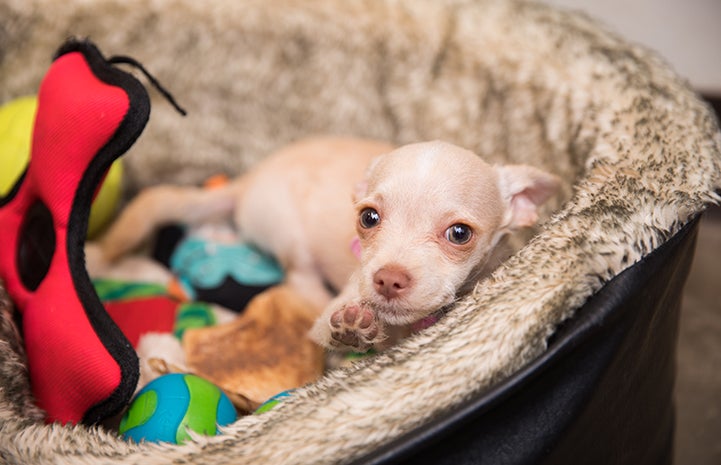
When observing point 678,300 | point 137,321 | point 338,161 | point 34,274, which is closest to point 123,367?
point 34,274

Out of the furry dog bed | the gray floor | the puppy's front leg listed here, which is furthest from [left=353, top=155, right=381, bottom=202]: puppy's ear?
the gray floor

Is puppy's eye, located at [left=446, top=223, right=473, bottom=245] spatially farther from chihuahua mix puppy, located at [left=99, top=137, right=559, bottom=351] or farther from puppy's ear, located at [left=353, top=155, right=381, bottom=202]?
puppy's ear, located at [left=353, top=155, right=381, bottom=202]

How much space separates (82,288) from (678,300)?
1331 millimetres

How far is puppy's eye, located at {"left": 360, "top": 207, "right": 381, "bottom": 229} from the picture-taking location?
1.42 metres

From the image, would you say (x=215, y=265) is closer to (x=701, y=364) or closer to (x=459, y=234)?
→ (x=459, y=234)

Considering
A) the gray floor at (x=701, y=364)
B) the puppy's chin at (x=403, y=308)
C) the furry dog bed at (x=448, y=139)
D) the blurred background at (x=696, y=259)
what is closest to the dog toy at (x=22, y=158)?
the furry dog bed at (x=448, y=139)

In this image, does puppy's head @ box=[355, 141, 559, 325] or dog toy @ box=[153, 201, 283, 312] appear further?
dog toy @ box=[153, 201, 283, 312]

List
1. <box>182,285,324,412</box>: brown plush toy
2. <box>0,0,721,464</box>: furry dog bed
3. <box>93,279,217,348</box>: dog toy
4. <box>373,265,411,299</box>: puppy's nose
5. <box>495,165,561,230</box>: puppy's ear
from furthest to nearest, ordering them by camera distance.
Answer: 1. <box>93,279,217,348</box>: dog toy
2. <box>182,285,324,412</box>: brown plush toy
3. <box>495,165,561,230</box>: puppy's ear
4. <box>373,265,411,299</box>: puppy's nose
5. <box>0,0,721,464</box>: furry dog bed

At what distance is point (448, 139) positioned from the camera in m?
2.16

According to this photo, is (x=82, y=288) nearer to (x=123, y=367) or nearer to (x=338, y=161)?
(x=123, y=367)

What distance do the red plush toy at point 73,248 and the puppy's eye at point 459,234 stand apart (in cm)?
68

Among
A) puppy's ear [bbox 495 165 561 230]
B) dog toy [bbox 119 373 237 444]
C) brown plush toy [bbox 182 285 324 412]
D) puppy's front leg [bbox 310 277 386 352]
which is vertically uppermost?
puppy's ear [bbox 495 165 561 230]

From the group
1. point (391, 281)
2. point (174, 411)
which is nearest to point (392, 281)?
point (391, 281)

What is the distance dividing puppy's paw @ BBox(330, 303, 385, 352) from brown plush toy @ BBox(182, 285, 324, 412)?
0.31 metres
